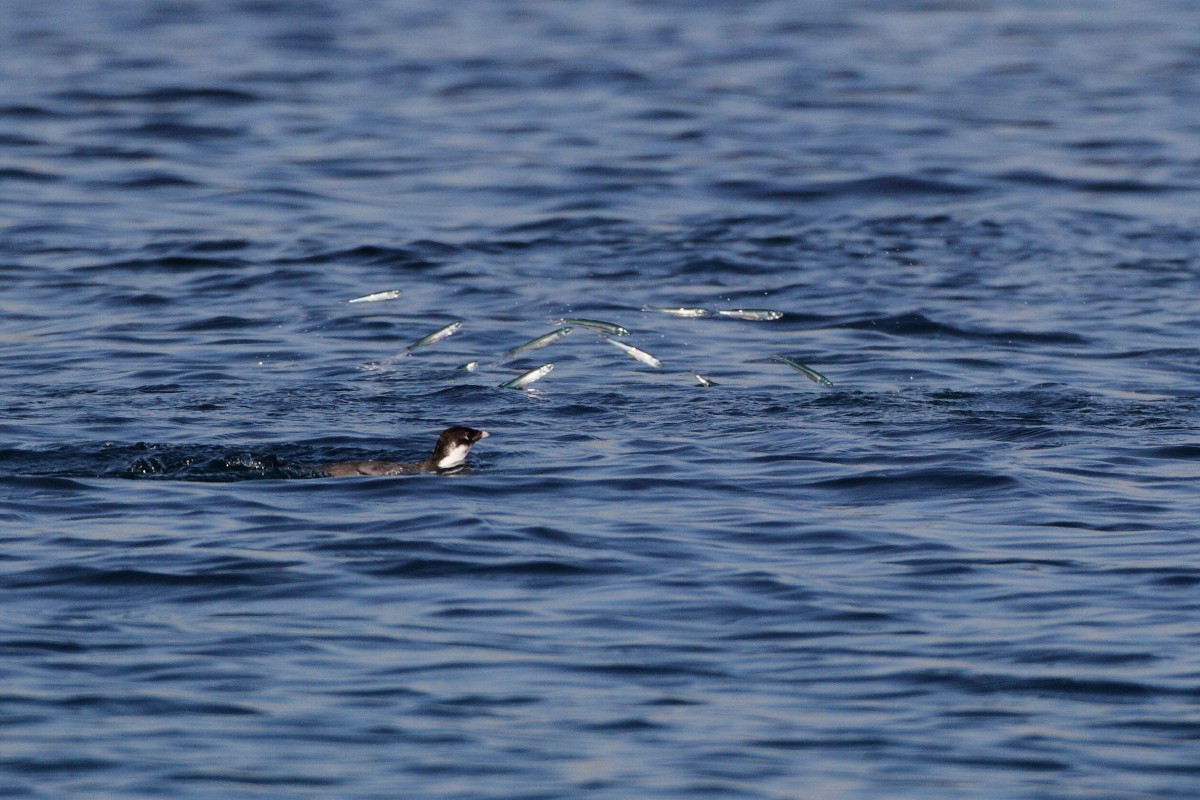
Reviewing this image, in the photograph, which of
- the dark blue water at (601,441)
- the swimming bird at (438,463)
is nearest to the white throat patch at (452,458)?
the swimming bird at (438,463)

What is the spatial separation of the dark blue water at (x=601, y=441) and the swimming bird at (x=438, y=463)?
0.71ft

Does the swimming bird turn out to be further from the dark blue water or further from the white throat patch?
the dark blue water

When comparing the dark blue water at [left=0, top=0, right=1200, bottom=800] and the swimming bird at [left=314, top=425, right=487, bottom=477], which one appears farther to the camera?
the swimming bird at [left=314, top=425, right=487, bottom=477]

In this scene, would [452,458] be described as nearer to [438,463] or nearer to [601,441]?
[438,463]

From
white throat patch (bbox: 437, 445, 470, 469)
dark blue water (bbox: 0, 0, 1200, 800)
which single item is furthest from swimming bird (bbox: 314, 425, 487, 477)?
dark blue water (bbox: 0, 0, 1200, 800)

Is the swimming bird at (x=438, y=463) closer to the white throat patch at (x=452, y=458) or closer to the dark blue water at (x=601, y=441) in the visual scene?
the white throat patch at (x=452, y=458)

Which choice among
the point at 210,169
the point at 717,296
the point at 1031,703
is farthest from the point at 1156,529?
the point at 210,169

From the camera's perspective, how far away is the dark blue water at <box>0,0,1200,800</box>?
792 cm

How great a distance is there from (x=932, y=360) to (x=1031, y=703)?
300 inches

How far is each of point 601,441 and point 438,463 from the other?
139 centimetres

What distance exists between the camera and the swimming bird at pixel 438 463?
38.6ft

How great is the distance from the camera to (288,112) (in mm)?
27828

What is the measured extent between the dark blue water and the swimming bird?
0.22 meters

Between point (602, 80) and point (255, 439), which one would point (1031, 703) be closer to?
point (255, 439)
